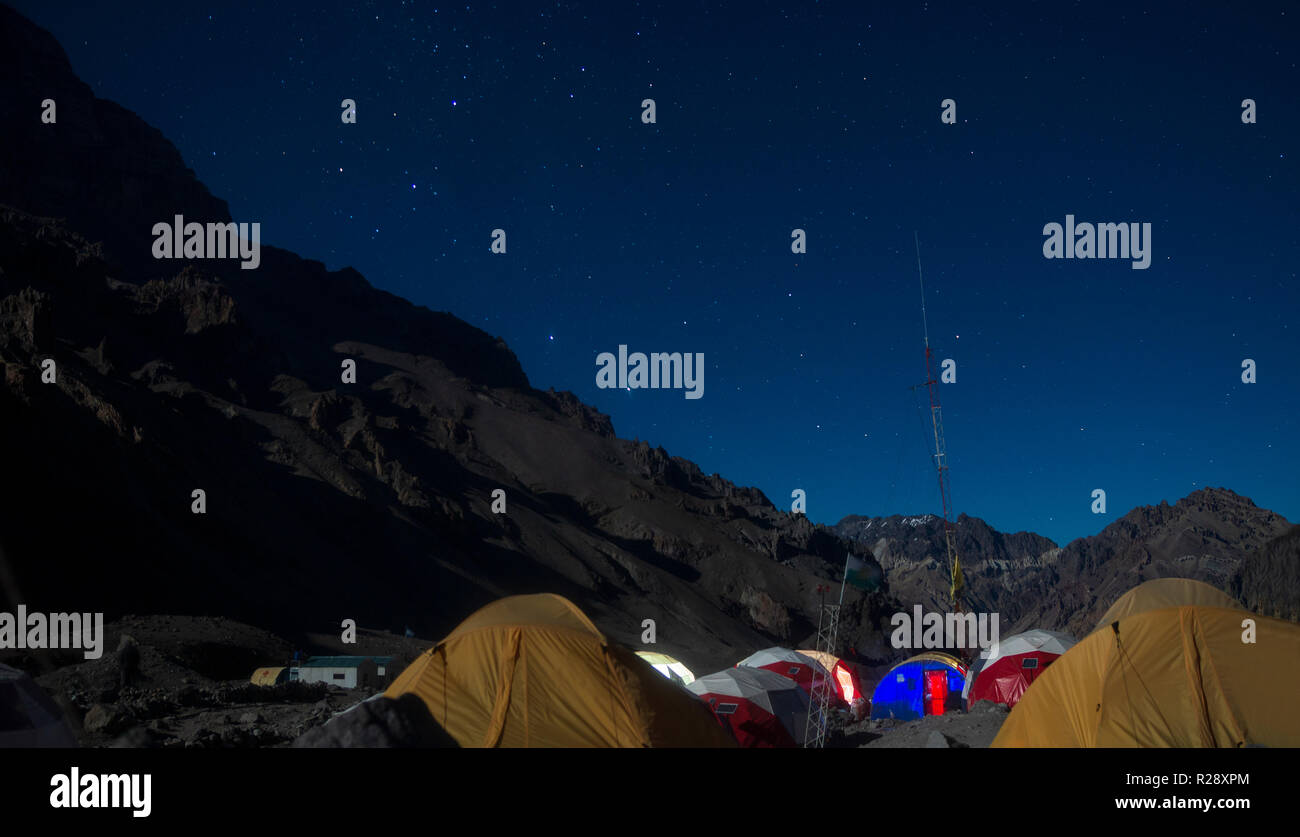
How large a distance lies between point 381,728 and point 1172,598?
31.8 ft

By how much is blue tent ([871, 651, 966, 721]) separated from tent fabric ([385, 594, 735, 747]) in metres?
22.3

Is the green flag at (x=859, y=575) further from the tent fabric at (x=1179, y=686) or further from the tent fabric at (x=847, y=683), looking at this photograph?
the tent fabric at (x=847, y=683)

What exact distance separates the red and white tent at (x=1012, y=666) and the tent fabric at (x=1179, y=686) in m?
16.2

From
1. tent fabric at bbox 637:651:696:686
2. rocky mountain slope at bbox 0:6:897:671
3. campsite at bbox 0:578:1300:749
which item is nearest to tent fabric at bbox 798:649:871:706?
tent fabric at bbox 637:651:696:686

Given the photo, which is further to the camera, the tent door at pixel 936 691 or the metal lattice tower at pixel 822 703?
the tent door at pixel 936 691

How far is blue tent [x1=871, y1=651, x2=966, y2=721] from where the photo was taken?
2925 centimetres

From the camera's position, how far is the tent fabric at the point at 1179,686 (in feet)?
29.5

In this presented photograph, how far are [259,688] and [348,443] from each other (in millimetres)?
70044

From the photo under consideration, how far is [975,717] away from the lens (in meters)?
16.3

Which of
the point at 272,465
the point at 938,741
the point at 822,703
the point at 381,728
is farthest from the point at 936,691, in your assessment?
the point at 272,465

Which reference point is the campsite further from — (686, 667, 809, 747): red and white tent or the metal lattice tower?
(686, 667, 809, 747): red and white tent

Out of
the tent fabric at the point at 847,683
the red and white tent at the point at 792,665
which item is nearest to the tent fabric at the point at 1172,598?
the red and white tent at the point at 792,665
